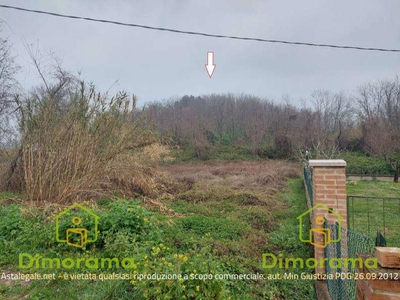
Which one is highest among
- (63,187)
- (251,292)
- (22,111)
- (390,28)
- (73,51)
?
(73,51)

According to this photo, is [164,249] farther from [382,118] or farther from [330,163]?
[382,118]

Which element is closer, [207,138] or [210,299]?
[210,299]

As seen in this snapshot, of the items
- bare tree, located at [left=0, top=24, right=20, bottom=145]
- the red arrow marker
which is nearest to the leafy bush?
the red arrow marker

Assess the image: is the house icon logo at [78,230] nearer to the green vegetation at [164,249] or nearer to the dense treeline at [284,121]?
the green vegetation at [164,249]

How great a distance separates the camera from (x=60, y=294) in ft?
7.98

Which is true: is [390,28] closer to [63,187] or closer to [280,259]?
[280,259]

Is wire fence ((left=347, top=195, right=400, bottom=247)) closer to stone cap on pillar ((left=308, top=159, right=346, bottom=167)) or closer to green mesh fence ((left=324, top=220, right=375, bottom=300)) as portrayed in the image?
stone cap on pillar ((left=308, top=159, right=346, bottom=167))

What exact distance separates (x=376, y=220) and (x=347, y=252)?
446 cm

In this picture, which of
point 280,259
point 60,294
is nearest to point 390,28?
point 280,259

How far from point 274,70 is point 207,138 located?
457 inches

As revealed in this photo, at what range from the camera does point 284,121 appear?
21391mm

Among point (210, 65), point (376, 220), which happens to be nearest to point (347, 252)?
point (210, 65)

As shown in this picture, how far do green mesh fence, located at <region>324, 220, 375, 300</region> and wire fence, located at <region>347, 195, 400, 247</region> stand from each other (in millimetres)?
1649

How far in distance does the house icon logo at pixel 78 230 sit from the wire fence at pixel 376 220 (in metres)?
3.65
